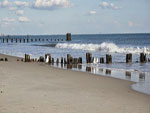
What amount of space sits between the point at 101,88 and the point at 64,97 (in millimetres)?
2378

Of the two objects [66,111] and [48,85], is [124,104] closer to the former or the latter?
[66,111]

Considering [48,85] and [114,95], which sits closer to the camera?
[114,95]

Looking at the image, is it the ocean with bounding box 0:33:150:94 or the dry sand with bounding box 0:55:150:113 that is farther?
the ocean with bounding box 0:33:150:94

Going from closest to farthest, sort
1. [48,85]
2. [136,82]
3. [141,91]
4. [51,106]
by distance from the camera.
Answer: [51,106] < [141,91] < [48,85] < [136,82]

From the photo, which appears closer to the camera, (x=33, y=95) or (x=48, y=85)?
(x=33, y=95)

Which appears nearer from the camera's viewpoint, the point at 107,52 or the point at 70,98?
the point at 70,98

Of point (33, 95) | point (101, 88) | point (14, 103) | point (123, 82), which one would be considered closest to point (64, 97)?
point (33, 95)

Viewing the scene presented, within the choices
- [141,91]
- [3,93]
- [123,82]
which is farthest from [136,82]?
[3,93]

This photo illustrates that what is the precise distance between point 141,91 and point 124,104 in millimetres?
2485

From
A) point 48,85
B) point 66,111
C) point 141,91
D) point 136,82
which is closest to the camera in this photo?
point 66,111

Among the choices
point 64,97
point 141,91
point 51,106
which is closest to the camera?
point 51,106

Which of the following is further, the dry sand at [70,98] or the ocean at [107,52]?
the ocean at [107,52]

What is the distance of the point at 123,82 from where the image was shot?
1334cm

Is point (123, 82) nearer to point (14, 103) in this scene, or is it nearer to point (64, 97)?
point (64, 97)
